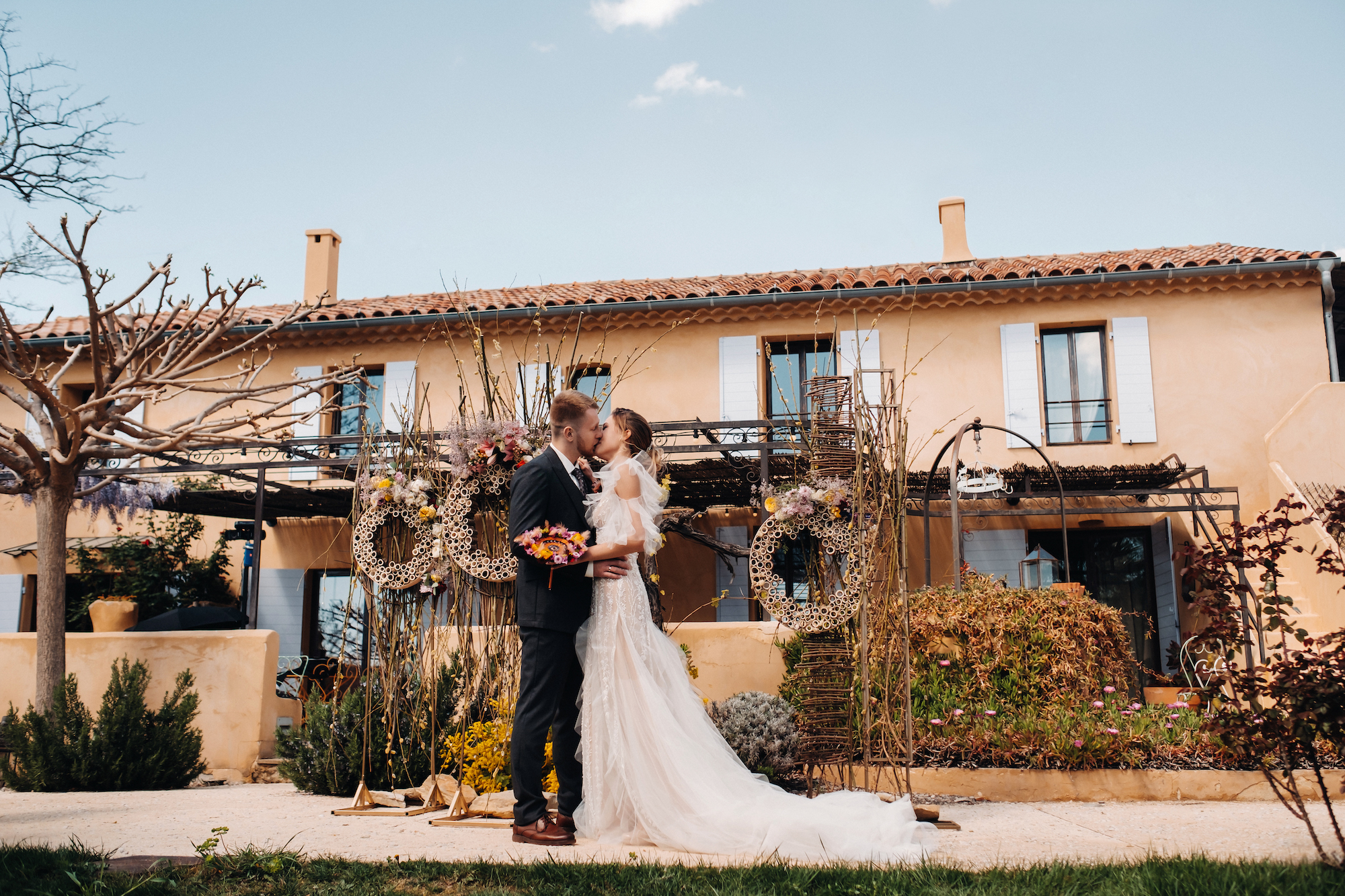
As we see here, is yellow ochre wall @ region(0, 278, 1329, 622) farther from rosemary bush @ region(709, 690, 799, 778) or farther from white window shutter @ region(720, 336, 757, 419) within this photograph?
rosemary bush @ region(709, 690, 799, 778)

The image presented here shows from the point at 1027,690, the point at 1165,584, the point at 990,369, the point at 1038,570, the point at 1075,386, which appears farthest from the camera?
the point at 1075,386

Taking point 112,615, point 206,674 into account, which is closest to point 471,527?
point 206,674

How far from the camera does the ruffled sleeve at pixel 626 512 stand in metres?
4.41

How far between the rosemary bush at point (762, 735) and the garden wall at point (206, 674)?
4.32m

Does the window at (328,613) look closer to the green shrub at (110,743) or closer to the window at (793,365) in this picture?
the window at (793,365)

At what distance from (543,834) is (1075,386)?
11.0 meters

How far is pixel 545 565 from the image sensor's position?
168 inches

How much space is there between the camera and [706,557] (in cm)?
1298

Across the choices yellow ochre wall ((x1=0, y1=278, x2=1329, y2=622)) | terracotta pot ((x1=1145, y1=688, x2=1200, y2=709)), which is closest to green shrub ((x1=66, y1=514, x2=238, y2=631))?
yellow ochre wall ((x1=0, y1=278, x2=1329, y2=622))

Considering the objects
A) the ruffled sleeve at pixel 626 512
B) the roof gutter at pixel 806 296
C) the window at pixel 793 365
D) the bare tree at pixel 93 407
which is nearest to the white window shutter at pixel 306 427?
the roof gutter at pixel 806 296

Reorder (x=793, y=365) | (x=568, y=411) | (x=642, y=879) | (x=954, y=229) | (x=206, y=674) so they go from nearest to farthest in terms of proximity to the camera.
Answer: (x=642, y=879) < (x=568, y=411) < (x=206, y=674) < (x=793, y=365) < (x=954, y=229)

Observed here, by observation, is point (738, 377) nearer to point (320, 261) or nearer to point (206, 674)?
point (206, 674)

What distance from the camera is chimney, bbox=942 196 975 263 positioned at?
601 inches

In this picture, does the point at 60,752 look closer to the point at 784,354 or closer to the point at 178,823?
the point at 178,823
